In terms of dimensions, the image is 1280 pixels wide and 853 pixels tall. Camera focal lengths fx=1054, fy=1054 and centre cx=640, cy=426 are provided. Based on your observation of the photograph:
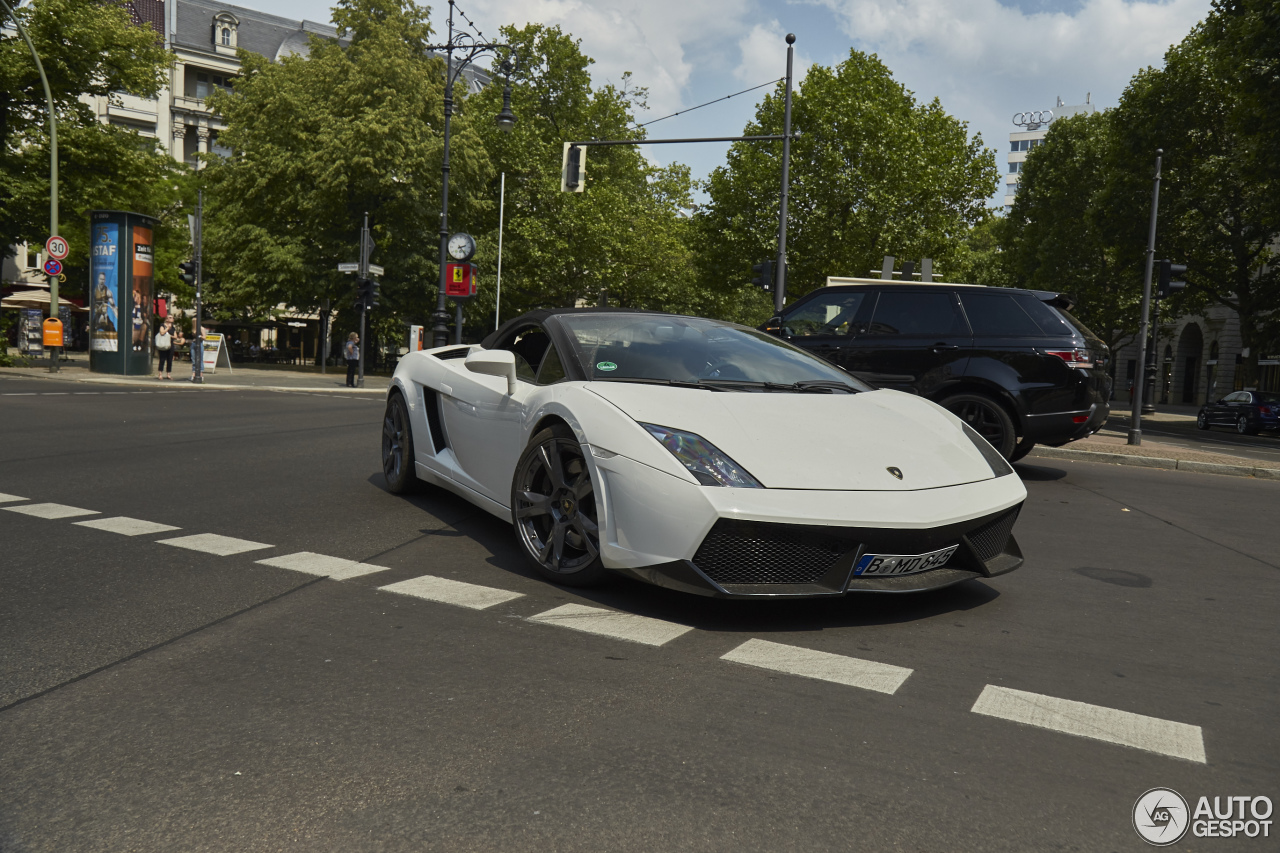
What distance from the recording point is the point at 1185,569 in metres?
5.58

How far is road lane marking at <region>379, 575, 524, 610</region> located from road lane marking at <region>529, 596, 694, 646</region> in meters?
0.29

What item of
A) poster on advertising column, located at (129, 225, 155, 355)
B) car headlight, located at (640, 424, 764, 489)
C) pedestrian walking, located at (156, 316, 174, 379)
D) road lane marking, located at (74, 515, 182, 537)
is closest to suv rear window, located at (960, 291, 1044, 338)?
car headlight, located at (640, 424, 764, 489)

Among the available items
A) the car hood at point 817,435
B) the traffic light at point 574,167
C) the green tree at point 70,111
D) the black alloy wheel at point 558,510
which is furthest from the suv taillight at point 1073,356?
the green tree at point 70,111

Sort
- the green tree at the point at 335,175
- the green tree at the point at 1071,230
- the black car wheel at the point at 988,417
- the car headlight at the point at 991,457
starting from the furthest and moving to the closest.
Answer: the green tree at the point at 1071,230
the green tree at the point at 335,175
the black car wheel at the point at 988,417
the car headlight at the point at 991,457

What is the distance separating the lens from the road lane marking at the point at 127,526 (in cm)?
557

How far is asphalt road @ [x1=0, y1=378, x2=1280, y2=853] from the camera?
92.4 inches

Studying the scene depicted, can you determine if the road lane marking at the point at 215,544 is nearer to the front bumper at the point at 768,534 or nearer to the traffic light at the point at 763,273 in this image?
the front bumper at the point at 768,534

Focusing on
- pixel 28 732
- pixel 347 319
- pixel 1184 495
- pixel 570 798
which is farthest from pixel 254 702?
pixel 347 319

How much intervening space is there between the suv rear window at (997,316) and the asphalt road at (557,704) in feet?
12.3

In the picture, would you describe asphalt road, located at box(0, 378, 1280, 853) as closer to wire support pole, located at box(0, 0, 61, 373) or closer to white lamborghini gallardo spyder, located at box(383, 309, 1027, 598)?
white lamborghini gallardo spyder, located at box(383, 309, 1027, 598)

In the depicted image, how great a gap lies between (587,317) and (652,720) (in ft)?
9.01

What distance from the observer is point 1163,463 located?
11.8 meters

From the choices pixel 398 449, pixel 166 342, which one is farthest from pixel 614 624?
pixel 166 342

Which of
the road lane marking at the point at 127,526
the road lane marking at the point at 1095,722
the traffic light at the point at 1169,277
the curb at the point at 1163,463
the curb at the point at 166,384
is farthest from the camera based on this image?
the curb at the point at 166,384
